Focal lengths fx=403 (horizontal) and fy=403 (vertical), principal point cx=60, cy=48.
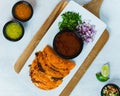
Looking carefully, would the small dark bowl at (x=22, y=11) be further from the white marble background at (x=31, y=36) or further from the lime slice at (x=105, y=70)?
the lime slice at (x=105, y=70)

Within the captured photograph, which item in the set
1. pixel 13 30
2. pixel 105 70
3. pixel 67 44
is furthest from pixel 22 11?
pixel 105 70

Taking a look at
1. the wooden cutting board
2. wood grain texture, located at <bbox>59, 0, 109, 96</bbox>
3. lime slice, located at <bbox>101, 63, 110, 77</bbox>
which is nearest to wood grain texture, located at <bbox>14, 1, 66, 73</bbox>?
the wooden cutting board

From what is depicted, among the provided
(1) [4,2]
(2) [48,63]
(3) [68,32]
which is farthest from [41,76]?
(1) [4,2]

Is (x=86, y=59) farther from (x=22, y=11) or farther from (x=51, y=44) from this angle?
(x=22, y=11)

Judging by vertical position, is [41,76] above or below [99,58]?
below

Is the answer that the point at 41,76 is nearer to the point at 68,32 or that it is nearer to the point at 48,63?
the point at 48,63

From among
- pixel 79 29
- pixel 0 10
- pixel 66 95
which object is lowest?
pixel 66 95

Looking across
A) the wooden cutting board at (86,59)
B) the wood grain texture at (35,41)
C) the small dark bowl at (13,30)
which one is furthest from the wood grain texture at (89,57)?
the small dark bowl at (13,30)
